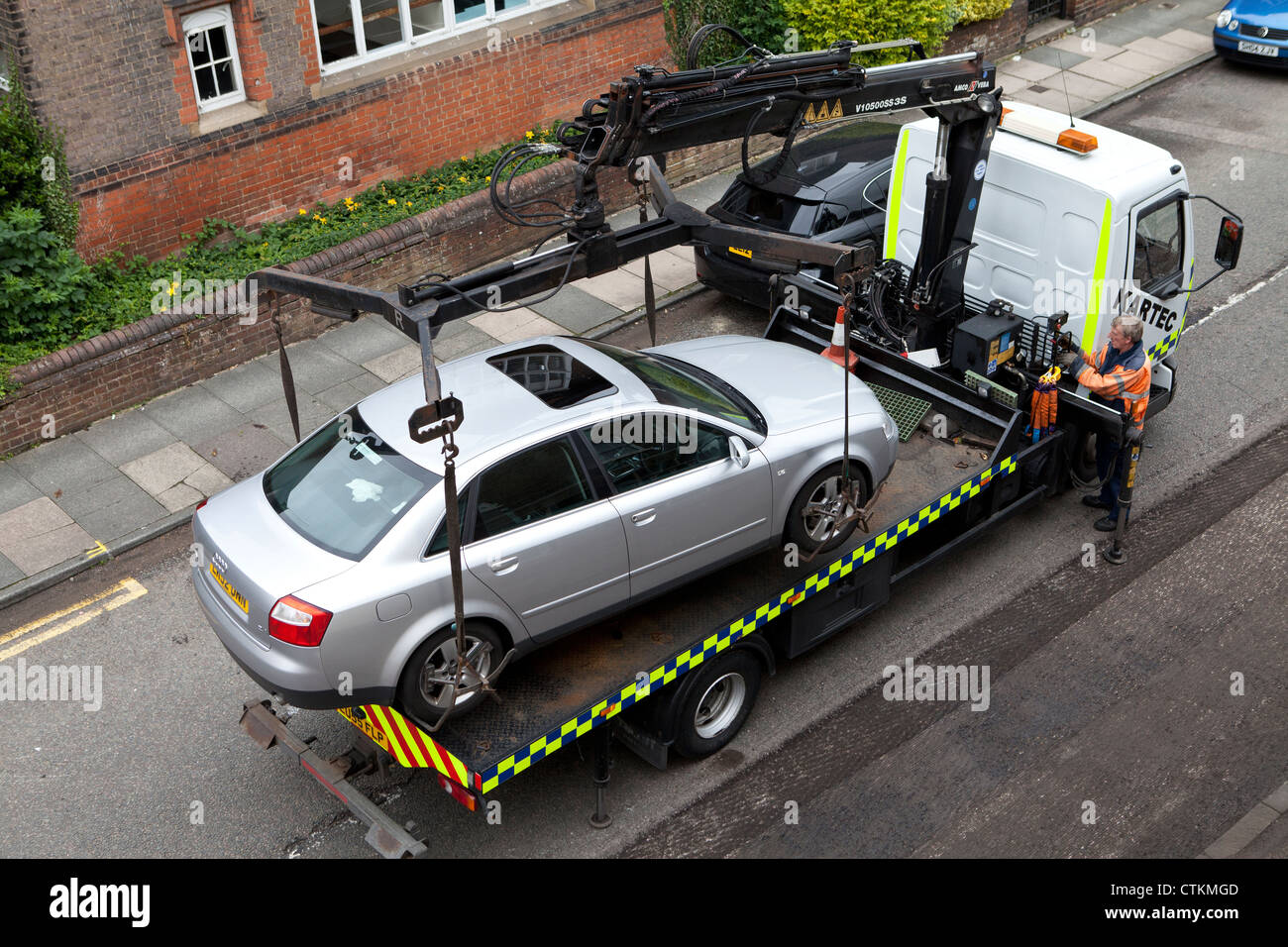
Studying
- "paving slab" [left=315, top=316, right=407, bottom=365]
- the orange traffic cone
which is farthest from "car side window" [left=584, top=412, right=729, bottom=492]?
"paving slab" [left=315, top=316, right=407, bottom=365]

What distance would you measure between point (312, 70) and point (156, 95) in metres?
1.69

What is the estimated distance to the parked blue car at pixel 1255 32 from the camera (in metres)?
17.5

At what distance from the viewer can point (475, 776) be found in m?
6.76

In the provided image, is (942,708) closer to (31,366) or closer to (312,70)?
(31,366)

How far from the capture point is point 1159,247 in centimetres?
991

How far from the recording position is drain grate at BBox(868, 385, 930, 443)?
380 inches

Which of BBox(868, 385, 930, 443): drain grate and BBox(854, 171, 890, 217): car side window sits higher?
BBox(854, 171, 890, 217): car side window

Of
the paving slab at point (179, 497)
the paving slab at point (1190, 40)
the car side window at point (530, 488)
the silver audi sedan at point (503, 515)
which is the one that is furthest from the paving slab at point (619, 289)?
the paving slab at point (1190, 40)

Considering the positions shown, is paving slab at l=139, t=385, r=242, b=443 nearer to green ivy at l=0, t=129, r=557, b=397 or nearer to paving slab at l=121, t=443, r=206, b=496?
paving slab at l=121, t=443, r=206, b=496

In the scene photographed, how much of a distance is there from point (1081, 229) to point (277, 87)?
316 inches

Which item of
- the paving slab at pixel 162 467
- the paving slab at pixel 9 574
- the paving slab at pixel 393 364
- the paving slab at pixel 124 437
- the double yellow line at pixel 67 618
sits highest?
the paving slab at pixel 393 364

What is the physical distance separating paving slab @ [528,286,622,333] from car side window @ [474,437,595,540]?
5.81m

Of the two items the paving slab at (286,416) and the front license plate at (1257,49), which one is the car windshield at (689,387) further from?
the front license plate at (1257,49)

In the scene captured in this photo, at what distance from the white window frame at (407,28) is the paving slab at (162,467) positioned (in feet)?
15.0
